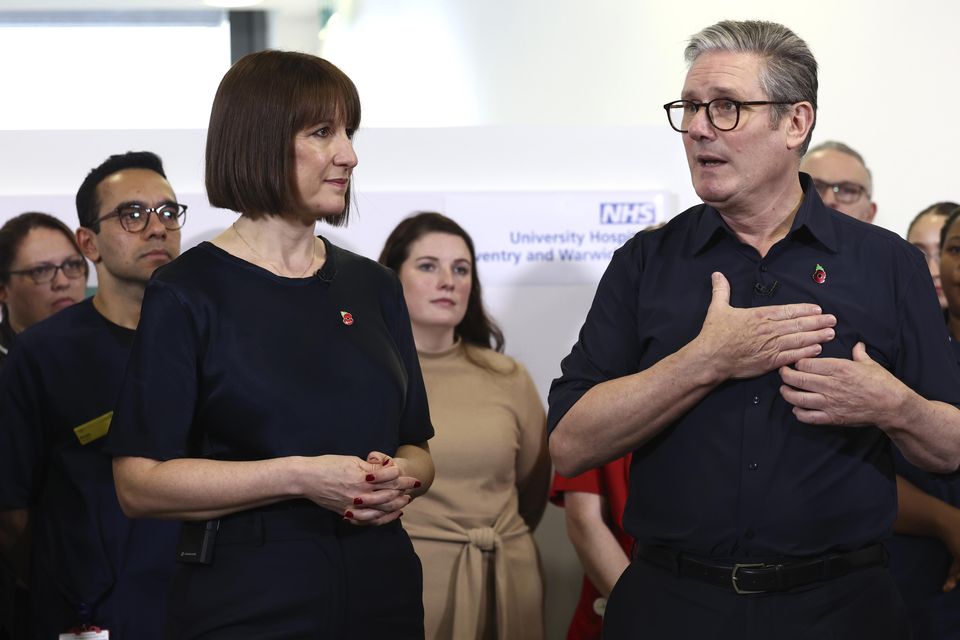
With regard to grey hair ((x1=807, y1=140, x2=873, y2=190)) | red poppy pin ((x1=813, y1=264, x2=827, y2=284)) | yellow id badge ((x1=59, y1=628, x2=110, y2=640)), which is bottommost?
yellow id badge ((x1=59, y1=628, x2=110, y2=640))

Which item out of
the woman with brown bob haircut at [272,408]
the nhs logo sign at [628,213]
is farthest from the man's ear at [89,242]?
the nhs logo sign at [628,213]

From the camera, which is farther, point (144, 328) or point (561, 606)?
point (561, 606)

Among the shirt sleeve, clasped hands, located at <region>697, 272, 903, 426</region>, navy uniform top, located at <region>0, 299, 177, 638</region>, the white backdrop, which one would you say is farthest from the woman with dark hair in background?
clasped hands, located at <region>697, 272, 903, 426</region>

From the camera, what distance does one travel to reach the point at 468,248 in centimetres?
396

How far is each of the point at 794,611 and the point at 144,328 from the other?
130 centimetres

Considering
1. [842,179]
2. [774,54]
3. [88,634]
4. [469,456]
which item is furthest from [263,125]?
[842,179]

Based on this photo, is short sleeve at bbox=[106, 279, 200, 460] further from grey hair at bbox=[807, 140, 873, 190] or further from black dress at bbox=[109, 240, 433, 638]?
grey hair at bbox=[807, 140, 873, 190]

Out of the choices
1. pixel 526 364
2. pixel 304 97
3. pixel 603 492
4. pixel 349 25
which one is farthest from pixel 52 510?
pixel 349 25

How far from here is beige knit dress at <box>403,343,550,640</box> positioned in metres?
3.51

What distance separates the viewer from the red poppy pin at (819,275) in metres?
2.22

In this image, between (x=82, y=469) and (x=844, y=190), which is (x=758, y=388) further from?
(x=844, y=190)

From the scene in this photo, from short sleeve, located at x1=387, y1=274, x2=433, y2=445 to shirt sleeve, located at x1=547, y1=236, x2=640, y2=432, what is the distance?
0.27 metres

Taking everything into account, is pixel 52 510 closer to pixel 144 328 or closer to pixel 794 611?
pixel 144 328

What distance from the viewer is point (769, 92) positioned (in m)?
2.24
